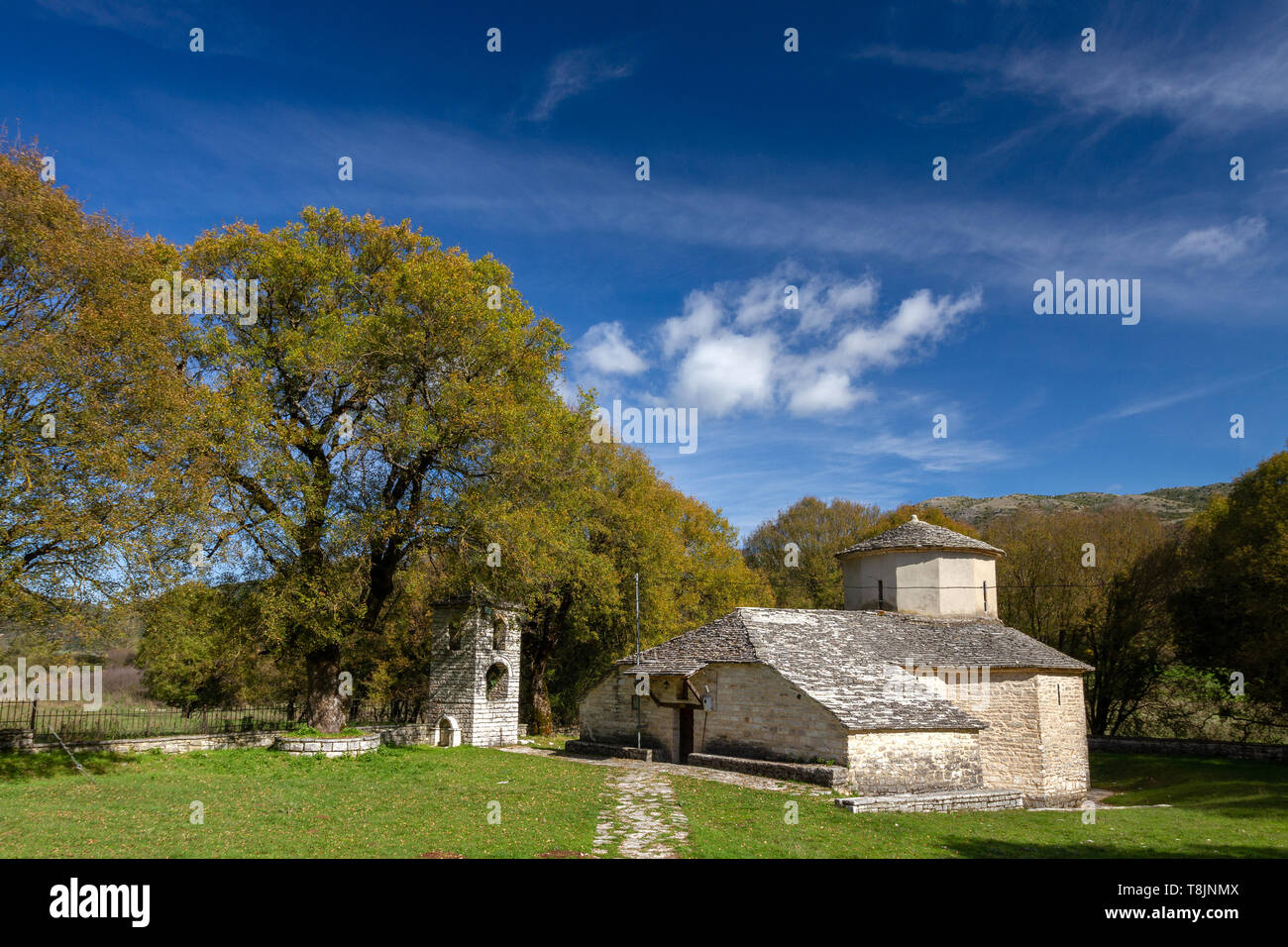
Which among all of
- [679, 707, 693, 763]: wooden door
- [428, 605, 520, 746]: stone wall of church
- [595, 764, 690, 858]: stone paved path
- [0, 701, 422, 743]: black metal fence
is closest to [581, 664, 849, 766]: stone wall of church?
[679, 707, 693, 763]: wooden door

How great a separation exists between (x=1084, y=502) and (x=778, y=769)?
7690 cm

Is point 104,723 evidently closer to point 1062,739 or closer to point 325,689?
point 325,689

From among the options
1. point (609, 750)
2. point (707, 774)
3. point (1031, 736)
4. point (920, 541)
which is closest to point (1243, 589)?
point (920, 541)

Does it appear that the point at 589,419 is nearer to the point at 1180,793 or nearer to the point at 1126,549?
the point at 1180,793

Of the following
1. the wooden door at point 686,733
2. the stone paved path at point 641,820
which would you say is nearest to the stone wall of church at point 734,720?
the wooden door at point 686,733

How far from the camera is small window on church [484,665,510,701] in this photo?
92.0 feet

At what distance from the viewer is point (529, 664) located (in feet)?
121

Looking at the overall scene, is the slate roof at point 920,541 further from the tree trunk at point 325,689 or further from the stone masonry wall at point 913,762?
the tree trunk at point 325,689

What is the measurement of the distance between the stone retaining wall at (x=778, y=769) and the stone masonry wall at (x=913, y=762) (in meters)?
0.58

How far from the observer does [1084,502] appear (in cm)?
8244

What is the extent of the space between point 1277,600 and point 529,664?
30674mm

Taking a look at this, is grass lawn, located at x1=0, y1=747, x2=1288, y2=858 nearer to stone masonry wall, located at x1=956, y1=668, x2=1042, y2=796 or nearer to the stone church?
the stone church

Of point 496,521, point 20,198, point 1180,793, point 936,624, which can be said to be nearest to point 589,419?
point 496,521

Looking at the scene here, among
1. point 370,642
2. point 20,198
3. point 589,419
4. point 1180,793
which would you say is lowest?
point 1180,793
